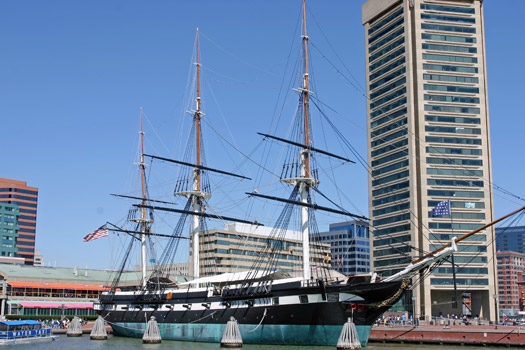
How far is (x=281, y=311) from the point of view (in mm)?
48188

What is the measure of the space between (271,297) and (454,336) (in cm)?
1701

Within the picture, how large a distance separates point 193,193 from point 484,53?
213 ft

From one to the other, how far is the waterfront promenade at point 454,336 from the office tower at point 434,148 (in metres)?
41.0

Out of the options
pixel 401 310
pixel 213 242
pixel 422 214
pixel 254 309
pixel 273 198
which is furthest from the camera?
pixel 213 242

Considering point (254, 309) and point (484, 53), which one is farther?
point (484, 53)

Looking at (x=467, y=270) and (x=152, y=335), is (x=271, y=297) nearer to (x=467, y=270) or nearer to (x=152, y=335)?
(x=152, y=335)

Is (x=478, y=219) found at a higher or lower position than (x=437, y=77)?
lower

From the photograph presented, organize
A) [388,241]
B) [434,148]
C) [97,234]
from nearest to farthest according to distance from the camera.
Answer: [97,234] < [434,148] < [388,241]

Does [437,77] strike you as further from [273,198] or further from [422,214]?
[273,198]

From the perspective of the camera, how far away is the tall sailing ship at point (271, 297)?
→ 150 ft

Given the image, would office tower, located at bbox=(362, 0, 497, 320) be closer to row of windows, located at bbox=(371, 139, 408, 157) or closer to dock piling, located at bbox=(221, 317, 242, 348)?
row of windows, located at bbox=(371, 139, 408, 157)

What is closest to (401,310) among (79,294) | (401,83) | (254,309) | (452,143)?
(452,143)

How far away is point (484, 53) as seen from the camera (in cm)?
10744

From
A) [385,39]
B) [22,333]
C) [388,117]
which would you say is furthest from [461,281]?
[22,333]
